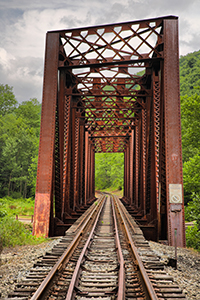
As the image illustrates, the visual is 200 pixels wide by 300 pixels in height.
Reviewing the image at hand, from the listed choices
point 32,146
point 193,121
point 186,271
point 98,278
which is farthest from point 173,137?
point 32,146

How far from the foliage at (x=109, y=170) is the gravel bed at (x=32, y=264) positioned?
148 feet

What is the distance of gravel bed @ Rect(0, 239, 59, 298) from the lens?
13.3ft

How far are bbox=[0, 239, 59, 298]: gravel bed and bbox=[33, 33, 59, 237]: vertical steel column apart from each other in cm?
135

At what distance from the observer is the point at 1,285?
13.1ft

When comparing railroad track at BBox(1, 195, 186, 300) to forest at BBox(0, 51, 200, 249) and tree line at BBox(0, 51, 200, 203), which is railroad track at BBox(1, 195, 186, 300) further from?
tree line at BBox(0, 51, 200, 203)

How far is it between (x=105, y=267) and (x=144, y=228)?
4598 mm

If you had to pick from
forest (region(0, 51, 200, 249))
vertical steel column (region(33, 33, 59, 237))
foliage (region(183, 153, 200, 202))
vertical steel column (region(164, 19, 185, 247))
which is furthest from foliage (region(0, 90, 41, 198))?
vertical steel column (region(164, 19, 185, 247))

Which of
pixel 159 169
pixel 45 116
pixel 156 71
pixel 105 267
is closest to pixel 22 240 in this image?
pixel 105 267

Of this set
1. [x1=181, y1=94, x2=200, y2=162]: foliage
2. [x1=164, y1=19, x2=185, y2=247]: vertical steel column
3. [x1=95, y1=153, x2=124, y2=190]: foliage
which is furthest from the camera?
[x1=95, y1=153, x2=124, y2=190]: foliage

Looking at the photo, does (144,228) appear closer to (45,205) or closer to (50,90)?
(45,205)

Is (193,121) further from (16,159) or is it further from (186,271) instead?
(16,159)

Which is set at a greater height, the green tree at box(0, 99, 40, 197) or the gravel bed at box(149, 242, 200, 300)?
the green tree at box(0, 99, 40, 197)

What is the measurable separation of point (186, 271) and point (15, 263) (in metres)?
3.60

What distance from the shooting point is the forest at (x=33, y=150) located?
16359mm
